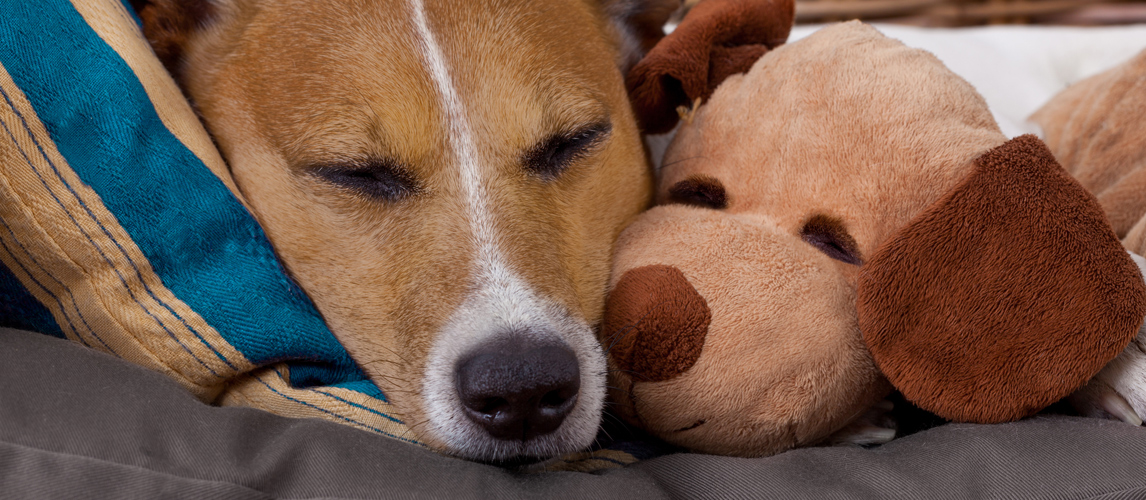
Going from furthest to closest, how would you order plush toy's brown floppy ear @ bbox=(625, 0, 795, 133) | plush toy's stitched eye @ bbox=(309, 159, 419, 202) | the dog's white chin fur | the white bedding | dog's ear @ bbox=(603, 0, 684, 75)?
the white bedding → dog's ear @ bbox=(603, 0, 684, 75) → plush toy's brown floppy ear @ bbox=(625, 0, 795, 133) → plush toy's stitched eye @ bbox=(309, 159, 419, 202) → the dog's white chin fur

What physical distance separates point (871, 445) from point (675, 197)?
1.80 ft

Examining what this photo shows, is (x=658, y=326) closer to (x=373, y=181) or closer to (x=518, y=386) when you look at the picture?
(x=518, y=386)

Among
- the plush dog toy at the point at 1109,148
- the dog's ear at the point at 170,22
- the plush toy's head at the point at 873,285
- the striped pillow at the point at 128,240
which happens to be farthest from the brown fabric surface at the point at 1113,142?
the dog's ear at the point at 170,22

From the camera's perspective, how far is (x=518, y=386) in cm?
104

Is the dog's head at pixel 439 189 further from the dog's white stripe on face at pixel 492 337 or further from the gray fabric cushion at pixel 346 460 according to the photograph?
the gray fabric cushion at pixel 346 460

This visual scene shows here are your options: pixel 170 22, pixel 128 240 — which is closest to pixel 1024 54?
pixel 170 22

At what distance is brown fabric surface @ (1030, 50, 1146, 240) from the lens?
1523 mm

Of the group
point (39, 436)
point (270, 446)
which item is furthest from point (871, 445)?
point (39, 436)

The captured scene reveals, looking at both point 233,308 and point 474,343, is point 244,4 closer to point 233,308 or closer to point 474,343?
point 233,308

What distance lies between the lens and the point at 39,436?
85 centimetres

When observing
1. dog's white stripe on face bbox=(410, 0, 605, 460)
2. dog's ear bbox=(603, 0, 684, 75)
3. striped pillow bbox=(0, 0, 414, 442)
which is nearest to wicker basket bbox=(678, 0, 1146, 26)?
dog's ear bbox=(603, 0, 684, 75)

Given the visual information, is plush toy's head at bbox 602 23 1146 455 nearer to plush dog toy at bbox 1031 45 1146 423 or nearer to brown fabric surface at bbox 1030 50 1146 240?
plush dog toy at bbox 1031 45 1146 423

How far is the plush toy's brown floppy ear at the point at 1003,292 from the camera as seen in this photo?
0.99 m

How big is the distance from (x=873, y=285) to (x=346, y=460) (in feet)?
2.35
